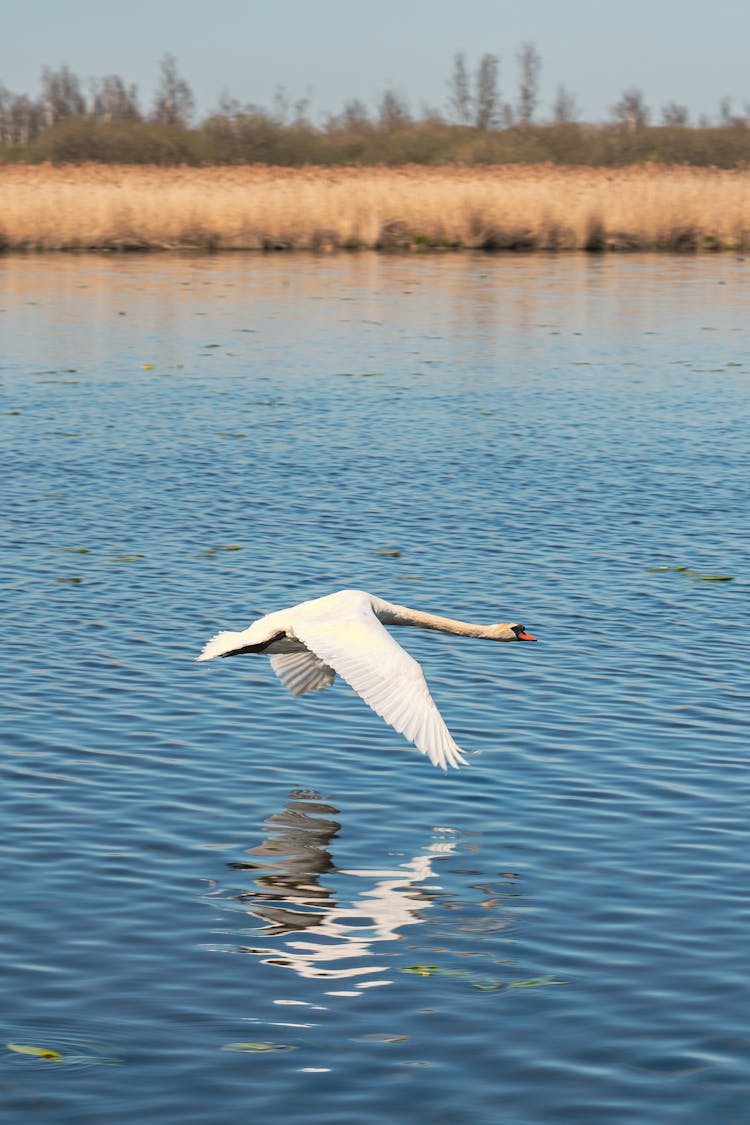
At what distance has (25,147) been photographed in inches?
3019

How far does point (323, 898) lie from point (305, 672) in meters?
2.58

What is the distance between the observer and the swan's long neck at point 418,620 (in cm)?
1076

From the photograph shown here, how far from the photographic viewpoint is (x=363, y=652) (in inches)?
374

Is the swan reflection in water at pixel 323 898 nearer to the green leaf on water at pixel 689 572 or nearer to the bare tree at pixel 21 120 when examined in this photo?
the green leaf on water at pixel 689 572

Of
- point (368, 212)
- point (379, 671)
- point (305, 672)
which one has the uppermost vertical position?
point (368, 212)

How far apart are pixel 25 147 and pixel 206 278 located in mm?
37535

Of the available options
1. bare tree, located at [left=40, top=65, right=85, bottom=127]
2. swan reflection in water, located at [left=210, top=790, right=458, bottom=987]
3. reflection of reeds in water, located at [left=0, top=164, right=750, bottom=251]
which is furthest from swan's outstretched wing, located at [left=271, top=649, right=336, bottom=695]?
bare tree, located at [left=40, top=65, right=85, bottom=127]

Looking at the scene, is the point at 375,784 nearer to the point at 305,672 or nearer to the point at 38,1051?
the point at 305,672

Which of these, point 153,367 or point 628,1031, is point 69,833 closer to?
point 628,1031

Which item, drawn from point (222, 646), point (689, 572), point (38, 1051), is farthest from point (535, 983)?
point (689, 572)

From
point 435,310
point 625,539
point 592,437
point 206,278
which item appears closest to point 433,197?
point 206,278

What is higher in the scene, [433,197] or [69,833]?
[433,197]

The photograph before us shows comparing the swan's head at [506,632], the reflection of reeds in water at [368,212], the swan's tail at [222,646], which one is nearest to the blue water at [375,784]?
the swan's head at [506,632]

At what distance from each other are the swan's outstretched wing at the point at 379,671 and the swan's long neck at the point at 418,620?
0.36 meters
